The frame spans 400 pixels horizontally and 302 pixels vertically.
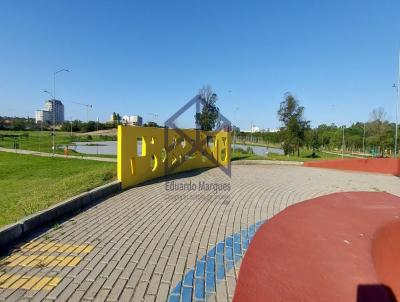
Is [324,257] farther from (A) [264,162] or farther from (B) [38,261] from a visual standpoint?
(A) [264,162]

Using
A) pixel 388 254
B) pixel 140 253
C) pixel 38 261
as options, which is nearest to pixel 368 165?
pixel 388 254

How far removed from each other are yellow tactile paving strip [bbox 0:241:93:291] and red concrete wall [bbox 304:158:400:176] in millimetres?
15373

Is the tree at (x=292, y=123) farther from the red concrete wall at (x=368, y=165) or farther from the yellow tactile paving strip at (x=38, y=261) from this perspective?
the yellow tactile paving strip at (x=38, y=261)

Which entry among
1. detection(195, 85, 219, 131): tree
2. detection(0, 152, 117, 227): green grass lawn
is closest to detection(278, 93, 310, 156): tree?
detection(195, 85, 219, 131): tree

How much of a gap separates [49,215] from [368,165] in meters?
15.6

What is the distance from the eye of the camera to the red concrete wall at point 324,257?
292cm

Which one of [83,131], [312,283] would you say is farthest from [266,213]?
[83,131]

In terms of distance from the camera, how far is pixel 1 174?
47.4 feet

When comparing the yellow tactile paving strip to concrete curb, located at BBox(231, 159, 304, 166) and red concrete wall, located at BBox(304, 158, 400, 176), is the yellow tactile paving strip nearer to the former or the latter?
concrete curb, located at BBox(231, 159, 304, 166)

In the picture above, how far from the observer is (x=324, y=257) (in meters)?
3.73

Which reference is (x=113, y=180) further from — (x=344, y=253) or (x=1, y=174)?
(x=1, y=174)

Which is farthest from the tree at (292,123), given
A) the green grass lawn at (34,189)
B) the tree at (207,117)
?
the green grass lawn at (34,189)

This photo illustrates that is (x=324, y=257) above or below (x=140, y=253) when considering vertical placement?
above

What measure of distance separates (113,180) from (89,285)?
5869mm
